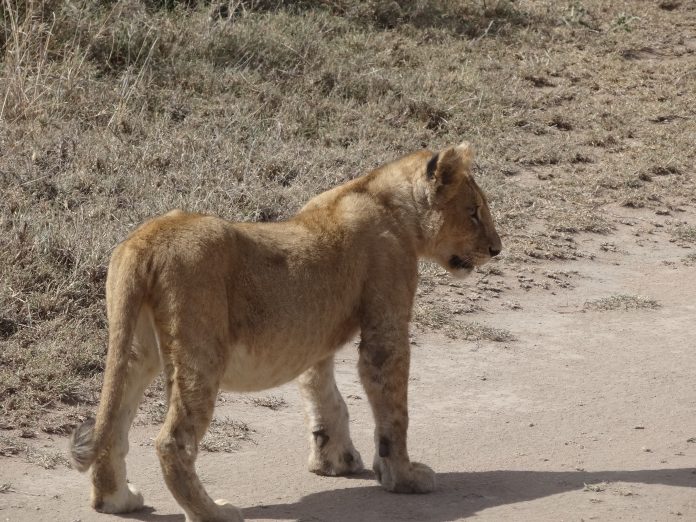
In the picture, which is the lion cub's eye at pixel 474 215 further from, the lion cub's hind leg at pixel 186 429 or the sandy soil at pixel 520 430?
the lion cub's hind leg at pixel 186 429

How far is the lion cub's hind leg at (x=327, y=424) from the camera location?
5.31 m

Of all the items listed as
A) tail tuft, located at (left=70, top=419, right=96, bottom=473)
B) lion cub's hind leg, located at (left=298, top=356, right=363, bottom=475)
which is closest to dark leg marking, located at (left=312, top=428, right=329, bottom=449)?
lion cub's hind leg, located at (left=298, top=356, right=363, bottom=475)

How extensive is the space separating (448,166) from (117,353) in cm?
181

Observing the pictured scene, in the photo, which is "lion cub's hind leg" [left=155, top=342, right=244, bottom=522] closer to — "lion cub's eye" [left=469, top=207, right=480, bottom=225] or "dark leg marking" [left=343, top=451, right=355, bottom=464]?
"dark leg marking" [left=343, top=451, right=355, bottom=464]

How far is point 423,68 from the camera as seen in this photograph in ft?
36.9

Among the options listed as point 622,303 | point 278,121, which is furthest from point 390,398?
point 278,121

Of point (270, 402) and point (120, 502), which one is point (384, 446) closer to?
point (120, 502)

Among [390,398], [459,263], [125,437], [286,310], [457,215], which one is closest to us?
[125,437]

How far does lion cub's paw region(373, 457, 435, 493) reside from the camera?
5062mm

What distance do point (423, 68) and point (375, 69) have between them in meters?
0.60

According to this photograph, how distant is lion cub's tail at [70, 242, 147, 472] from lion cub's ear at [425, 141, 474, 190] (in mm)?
1545

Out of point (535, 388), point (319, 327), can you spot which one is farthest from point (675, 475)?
point (319, 327)

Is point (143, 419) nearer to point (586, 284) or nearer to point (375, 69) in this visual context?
point (586, 284)

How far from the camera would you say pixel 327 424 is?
17.5 feet
